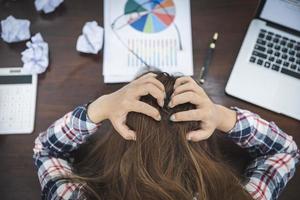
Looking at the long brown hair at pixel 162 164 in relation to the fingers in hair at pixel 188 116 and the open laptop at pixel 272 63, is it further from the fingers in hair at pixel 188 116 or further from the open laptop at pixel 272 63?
the open laptop at pixel 272 63

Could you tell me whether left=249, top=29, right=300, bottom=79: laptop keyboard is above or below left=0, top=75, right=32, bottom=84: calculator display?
above

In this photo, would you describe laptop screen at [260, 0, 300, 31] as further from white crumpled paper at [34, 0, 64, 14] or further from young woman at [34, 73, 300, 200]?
white crumpled paper at [34, 0, 64, 14]

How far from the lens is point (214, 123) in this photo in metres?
0.63

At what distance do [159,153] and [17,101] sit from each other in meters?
0.45

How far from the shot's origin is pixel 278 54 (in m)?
0.86

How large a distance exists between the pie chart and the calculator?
0.29 meters

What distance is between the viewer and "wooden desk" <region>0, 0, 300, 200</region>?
83 centimetres

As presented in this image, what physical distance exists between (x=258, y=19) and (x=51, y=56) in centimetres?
53

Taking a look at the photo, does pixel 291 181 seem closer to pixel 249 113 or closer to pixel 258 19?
pixel 249 113

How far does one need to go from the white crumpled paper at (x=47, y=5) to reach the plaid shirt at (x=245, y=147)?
0.31 metres

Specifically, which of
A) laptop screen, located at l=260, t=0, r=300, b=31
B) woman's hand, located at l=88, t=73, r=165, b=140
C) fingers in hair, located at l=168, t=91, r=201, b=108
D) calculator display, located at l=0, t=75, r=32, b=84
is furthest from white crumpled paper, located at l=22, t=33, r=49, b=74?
laptop screen, located at l=260, t=0, r=300, b=31

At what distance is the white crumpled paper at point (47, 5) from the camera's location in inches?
36.3

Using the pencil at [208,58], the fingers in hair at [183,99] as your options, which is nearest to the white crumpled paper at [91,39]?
the pencil at [208,58]

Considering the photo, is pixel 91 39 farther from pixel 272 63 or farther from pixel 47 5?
pixel 272 63
